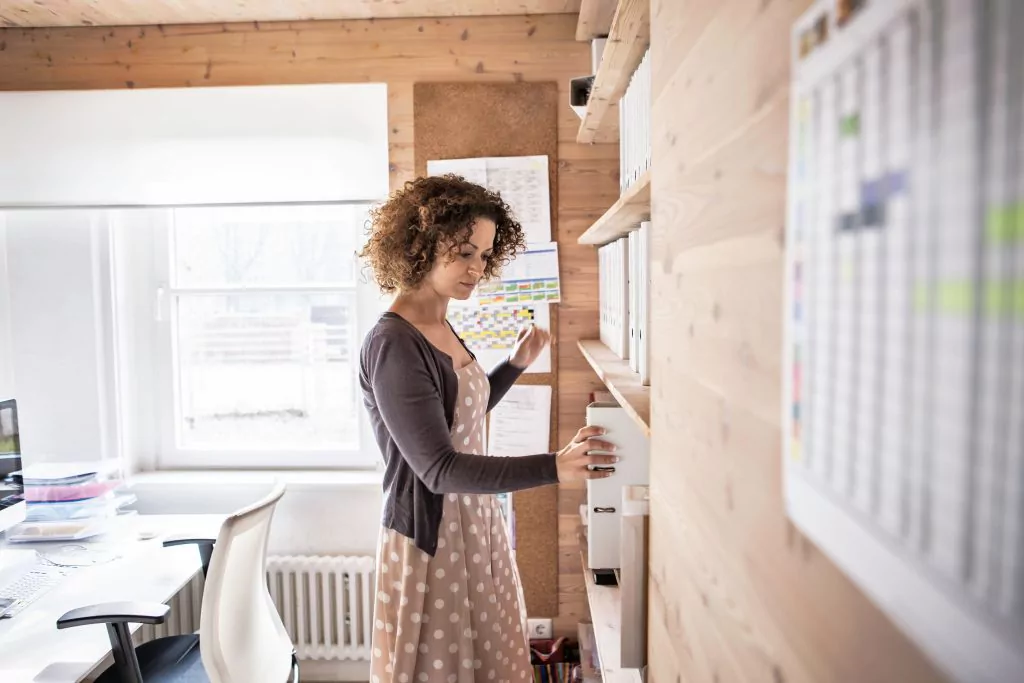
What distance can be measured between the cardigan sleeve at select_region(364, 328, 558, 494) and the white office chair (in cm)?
64

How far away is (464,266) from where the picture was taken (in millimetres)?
1528

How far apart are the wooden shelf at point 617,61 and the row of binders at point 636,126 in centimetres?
4

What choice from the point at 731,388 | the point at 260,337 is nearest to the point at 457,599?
the point at 731,388

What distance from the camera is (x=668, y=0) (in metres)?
0.85

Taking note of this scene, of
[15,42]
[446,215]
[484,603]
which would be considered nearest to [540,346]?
[446,215]

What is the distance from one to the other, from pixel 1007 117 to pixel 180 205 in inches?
107

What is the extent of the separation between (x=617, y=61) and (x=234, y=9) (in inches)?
65.0

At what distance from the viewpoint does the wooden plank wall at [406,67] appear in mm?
2447

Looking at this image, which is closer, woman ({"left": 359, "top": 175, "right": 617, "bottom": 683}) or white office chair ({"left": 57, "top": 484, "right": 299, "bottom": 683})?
woman ({"left": 359, "top": 175, "right": 617, "bottom": 683})

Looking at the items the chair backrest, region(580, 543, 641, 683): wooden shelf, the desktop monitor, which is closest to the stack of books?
the desktop monitor

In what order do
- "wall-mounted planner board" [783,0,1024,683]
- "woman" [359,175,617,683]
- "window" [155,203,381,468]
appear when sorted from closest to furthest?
1. "wall-mounted planner board" [783,0,1024,683]
2. "woman" [359,175,617,683]
3. "window" [155,203,381,468]

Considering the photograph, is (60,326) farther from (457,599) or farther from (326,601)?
(457,599)

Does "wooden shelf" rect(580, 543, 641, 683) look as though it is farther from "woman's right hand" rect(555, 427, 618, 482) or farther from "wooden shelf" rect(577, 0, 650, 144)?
"wooden shelf" rect(577, 0, 650, 144)

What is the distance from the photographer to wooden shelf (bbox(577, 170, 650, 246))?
3.60ft
